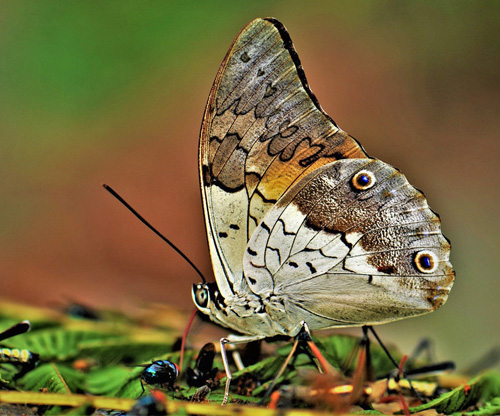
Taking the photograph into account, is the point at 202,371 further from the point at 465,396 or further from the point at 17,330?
the point at 465,396

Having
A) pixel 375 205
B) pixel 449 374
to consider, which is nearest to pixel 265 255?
pixel 375 205

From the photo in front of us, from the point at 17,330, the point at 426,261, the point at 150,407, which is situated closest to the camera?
the point at 150,407

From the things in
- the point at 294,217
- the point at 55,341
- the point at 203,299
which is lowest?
the point at 55,341

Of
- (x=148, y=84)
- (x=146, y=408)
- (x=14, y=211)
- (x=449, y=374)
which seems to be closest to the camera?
(x=146, y=408)

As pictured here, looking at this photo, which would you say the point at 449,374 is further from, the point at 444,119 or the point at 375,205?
the point at 444,119

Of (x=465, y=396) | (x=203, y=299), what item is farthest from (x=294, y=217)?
(x=465, y=396)

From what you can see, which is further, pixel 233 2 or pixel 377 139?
pixel 233 2
